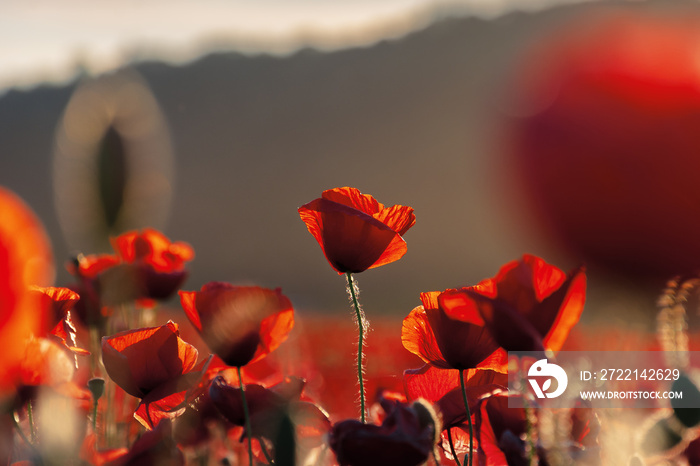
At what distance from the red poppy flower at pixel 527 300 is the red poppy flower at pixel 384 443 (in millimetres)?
102

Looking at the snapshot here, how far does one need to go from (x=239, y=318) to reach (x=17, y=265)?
0.41 meters

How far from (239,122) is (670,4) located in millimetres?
20926

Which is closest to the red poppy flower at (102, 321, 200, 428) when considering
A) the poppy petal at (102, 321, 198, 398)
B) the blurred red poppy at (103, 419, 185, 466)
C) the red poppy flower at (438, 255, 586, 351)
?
the poppy petal at (102, 321, 198, 398)

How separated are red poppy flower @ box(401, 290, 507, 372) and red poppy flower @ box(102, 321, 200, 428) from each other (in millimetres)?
218

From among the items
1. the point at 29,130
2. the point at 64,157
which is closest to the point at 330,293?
the point at 29,130

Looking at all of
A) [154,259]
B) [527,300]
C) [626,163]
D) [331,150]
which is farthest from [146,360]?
[331,150]

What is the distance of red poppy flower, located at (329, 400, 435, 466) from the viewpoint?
530 millimetres

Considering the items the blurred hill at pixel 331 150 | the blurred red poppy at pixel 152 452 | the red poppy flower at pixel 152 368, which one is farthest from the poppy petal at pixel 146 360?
the blurred hill at pixel 331 150

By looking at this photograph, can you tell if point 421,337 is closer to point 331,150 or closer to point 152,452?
point 152,452

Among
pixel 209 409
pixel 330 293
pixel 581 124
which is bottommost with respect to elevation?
pixel 330 293

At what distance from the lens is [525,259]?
0.64 m

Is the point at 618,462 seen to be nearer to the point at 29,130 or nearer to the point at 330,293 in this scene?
the point at 330,293

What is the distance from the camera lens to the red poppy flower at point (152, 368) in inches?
27.8

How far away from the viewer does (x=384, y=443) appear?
20.9 inches
